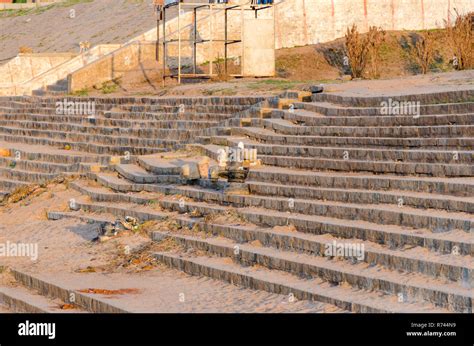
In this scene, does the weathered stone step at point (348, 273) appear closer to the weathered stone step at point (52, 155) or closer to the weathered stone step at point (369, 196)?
the weathered stone step at point (369, 196)

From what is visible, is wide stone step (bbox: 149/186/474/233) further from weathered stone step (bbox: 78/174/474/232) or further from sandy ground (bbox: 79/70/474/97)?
sandy ground (bbox: 79/70/474/97)

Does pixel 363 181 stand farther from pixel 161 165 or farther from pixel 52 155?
pixel 52 155

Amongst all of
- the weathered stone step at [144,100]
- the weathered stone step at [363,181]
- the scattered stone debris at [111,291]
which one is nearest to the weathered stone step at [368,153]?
the weathered stone step at [363,181]

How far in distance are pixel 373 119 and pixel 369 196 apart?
238 centimetres

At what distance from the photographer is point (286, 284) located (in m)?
10.7

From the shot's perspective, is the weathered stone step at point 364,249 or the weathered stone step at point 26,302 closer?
the weathered stone step at point 364,249

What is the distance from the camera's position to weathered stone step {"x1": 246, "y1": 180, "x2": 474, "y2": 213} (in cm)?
1127

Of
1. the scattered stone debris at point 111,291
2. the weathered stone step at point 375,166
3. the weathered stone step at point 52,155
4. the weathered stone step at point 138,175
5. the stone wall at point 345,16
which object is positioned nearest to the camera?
the scattered stone debris at point 111,291

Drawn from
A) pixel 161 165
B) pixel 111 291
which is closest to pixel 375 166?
pixel 111 291

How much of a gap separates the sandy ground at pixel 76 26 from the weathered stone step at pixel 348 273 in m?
18.5

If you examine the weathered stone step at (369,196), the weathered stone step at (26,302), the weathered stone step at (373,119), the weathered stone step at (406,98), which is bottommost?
the weathered stone step at (26,302)

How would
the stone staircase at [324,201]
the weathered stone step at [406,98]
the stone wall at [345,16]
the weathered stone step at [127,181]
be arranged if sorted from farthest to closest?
the stone wall at [345,16], the weathered stone step at [127,181], the weathered stone step at [406,98], the stone staircase at [324,201]

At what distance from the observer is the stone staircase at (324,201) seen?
33.7ft

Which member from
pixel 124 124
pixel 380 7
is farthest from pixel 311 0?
pixel 124 124
